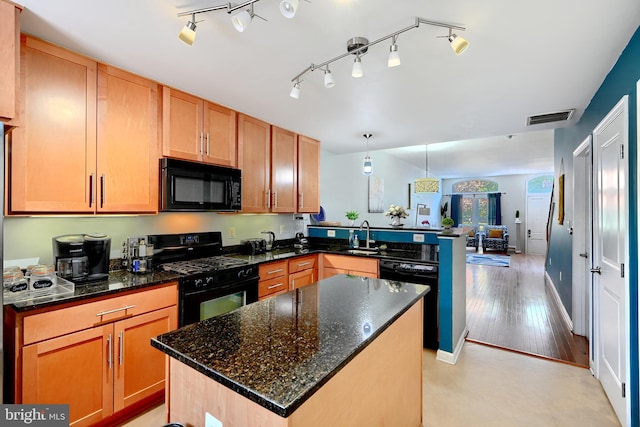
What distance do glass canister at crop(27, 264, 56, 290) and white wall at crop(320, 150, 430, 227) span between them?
11.6 ft

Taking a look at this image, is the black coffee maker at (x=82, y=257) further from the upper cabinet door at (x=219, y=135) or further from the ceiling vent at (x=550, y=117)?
the ceiling vent at (x=550, y=117)

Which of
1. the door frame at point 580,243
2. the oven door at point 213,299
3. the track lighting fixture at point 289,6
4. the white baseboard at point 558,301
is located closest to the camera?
the track lighting fixture at point 289,6

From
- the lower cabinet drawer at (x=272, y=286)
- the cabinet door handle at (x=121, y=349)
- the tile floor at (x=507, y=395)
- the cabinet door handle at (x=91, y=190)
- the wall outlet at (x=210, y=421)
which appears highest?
the cabinet door handle at (x=91, y=190)

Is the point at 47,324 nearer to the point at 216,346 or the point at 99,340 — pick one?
the point at 99,340

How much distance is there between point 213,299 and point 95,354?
79 cm

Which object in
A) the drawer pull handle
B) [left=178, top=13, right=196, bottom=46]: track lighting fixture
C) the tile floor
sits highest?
[left=178, top=13, right=196, bottom=46]: track lighting fixture

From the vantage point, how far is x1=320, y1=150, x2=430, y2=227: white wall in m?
4.95

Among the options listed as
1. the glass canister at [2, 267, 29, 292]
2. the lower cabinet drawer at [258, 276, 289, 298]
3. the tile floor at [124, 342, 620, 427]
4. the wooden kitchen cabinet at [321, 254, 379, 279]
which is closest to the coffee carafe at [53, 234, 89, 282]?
the glass canister at [2, 267, 29, 292]

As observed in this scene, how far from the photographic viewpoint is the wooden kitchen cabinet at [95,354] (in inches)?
60.6

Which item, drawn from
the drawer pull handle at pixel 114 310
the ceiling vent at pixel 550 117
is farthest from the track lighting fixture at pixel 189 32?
the ceiling vent at pixel 550 117

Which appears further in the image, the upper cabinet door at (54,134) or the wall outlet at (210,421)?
the upper cabinet door at (54,134)

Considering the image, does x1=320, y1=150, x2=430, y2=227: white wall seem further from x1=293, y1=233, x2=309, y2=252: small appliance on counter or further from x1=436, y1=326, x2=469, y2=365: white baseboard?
x1=436, y1=326, x2=469, y2=365: white baseboard

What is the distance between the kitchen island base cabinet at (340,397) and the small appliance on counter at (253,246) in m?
2.08

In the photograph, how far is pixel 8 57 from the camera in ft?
4.72
